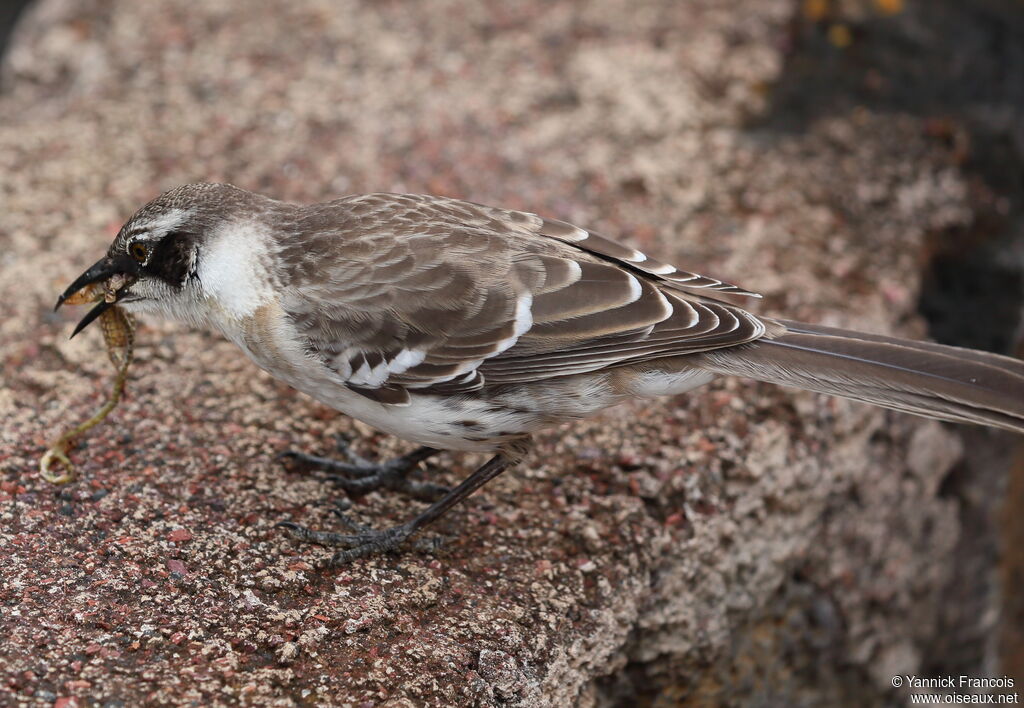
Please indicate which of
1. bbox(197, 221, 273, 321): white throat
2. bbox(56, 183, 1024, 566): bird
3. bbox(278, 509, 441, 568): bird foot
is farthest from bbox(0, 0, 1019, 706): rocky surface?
bbox(197, 221, 273, 321): white throat

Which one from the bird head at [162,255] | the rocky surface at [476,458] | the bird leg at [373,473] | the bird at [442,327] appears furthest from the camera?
the bird leg at [373,473]

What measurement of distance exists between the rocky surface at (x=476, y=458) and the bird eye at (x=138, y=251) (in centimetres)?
74

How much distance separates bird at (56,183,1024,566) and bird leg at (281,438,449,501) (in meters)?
0.26

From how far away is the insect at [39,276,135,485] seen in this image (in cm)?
396

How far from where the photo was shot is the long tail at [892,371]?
3.54 m

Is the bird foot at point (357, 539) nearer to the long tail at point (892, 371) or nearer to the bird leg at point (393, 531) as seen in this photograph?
the bird leg at point (393, 531)

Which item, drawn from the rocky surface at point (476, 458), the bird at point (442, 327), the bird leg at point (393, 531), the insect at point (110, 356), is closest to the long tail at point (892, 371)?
the bird at point (442, 327)

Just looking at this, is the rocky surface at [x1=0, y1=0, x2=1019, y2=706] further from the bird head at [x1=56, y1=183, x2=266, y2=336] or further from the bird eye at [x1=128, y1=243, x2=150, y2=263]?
the bird eye at [x1=128, y1=243, x2=150, y2=263]

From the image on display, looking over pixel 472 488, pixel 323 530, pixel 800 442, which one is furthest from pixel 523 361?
pixel 800 442

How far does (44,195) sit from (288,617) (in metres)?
3.15

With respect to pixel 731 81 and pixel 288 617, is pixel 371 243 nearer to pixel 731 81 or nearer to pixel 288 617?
pixel 288 617

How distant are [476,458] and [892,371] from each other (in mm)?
1816

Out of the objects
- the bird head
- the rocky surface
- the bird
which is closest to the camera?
the rocky surface

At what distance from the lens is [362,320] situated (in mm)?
3801
